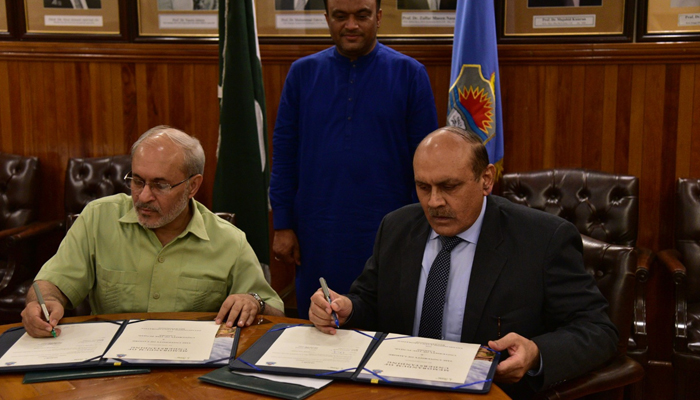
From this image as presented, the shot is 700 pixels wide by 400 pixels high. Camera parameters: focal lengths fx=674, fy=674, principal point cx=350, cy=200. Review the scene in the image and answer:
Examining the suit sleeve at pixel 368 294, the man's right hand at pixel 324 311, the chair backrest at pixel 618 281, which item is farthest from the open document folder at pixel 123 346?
the chair backrest at pixel 618 281

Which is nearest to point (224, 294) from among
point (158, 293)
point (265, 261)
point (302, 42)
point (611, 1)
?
point (158, 293)

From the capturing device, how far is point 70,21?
4.16 m

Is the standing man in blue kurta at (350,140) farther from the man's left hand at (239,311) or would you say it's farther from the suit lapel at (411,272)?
the man's left hand at (239,311)

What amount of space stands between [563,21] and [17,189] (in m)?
3.31

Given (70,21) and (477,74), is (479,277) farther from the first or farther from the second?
(70,21)

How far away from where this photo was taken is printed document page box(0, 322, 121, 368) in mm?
1670

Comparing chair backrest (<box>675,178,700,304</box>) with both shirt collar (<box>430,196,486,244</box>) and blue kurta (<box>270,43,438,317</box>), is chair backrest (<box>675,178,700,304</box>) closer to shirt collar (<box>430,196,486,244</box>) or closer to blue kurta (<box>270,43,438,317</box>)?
blue kurta (<box>270,43,438,317</box>)

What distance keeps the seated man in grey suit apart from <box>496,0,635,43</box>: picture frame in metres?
2.05

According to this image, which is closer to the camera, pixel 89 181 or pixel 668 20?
pixel 668 20

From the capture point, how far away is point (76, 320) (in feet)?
6.53

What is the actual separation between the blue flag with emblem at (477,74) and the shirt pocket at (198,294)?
Result: 1710 millimetres

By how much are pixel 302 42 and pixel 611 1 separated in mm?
1754

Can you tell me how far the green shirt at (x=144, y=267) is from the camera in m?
2.21

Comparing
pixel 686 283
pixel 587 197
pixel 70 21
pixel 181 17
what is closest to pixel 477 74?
pixel 587 197
